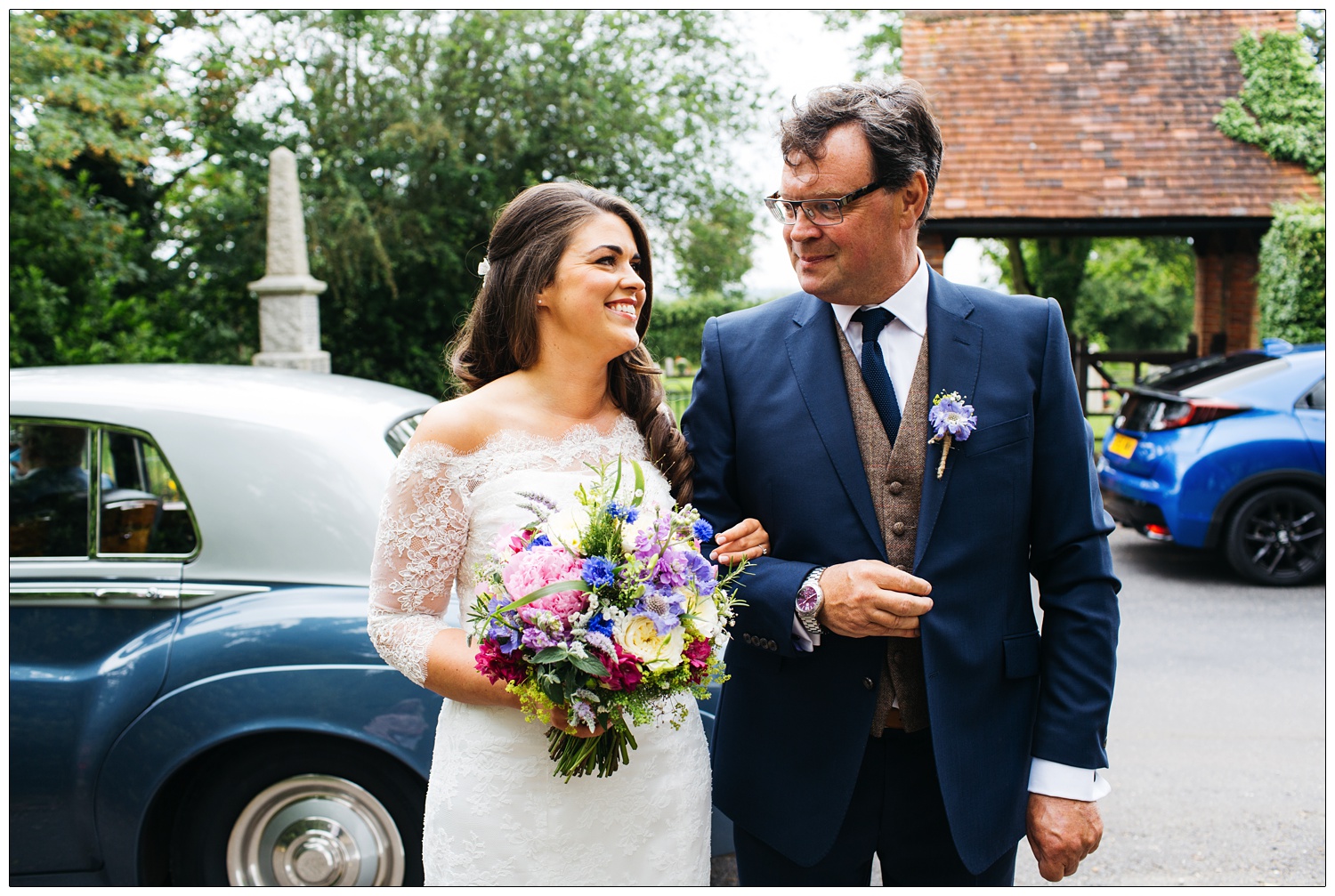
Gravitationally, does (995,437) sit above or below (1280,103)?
below

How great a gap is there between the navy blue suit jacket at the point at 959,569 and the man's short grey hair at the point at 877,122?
292 mm

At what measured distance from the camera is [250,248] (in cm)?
1335

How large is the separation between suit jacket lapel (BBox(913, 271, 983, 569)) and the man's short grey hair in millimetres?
269

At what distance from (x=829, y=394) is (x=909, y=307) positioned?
285 mm

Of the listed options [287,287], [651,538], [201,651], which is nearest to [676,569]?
[651,538]

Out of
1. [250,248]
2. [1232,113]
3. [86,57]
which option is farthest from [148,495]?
[1232,113]

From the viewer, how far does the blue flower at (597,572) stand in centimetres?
178

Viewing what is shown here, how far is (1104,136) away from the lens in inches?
552

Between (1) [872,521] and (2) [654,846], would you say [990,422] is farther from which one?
(2) [654,846]

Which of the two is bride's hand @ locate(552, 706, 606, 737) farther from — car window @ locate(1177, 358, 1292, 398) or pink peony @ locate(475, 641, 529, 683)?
car window @ locate(1177, 358, 1292, 398)

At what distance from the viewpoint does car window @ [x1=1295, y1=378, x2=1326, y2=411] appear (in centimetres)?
761

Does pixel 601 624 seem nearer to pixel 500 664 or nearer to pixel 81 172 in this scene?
pixel 500 664

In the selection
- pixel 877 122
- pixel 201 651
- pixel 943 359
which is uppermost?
pixel 877 122

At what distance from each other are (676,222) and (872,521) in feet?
42.5
